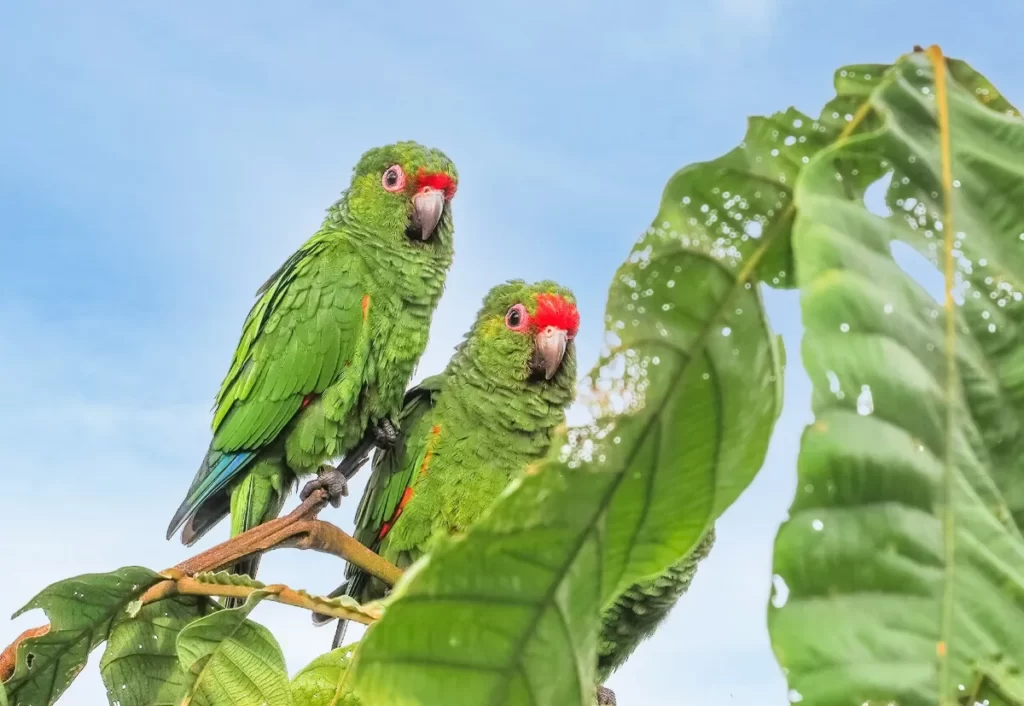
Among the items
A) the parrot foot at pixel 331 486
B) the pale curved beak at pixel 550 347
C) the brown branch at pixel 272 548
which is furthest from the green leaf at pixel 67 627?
the pale curved beak at pixel 550 347

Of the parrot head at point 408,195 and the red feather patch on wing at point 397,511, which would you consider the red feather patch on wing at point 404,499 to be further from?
the parrot head at point 408,195

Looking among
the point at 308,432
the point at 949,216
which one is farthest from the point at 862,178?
the point at 308,432

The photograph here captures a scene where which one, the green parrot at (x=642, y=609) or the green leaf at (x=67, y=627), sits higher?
the green parrot at (x=642, y=609)

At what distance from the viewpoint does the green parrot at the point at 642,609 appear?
1896mm

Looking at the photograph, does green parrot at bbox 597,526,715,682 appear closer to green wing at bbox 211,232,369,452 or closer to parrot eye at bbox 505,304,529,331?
parrot eye at bbox 505,304,529,331

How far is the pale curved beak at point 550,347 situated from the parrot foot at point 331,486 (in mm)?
453

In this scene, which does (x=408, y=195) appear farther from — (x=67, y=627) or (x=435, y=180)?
(x=67, y=627)

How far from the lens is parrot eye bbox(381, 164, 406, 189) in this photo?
193cm

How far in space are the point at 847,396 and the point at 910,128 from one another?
17 cm

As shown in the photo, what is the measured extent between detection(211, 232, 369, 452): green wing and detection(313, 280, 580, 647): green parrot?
0.24 m

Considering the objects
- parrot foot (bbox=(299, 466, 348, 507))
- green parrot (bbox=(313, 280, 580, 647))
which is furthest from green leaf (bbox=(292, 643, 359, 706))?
green parrot (bbox=(313, 280, 580, 647))

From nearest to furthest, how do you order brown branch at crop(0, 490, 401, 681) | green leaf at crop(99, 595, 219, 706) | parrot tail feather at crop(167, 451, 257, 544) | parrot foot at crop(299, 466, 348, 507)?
brown branch at crop(0, 490, 401, 681) < green leaf at crop(99, 595, 219, 706) < parrot foot at crop(299, 466, 348, 507) < parrot tail feather at crop(167, 451, 257, 544)

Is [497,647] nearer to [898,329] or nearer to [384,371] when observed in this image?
[898,329]

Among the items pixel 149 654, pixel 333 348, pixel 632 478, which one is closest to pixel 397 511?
pixel 333 348
